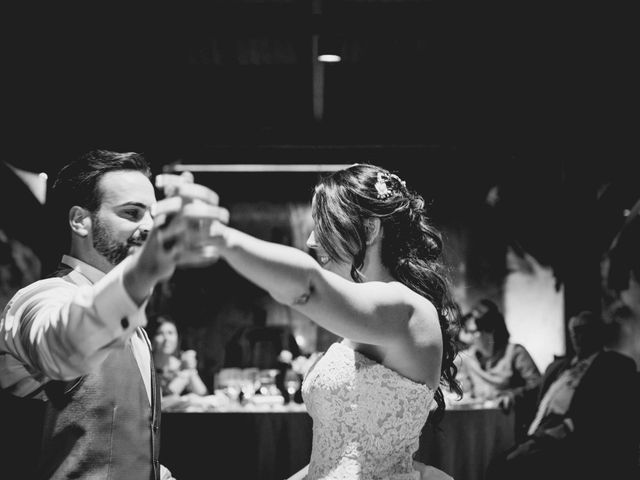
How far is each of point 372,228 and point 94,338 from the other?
1049mm

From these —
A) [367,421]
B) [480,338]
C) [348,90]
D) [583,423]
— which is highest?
[348,90]

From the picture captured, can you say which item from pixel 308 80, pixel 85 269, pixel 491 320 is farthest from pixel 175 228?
pixel 491 320

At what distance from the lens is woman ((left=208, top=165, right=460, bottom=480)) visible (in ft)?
5.25

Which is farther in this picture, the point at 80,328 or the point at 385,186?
the point at 385,186

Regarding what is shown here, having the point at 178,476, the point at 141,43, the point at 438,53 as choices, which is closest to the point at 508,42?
the point at 438,53

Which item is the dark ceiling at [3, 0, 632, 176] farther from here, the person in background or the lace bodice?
the lace bodice

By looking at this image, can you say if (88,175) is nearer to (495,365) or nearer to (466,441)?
(466,441)

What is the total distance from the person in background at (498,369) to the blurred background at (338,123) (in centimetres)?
37

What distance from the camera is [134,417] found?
196cm

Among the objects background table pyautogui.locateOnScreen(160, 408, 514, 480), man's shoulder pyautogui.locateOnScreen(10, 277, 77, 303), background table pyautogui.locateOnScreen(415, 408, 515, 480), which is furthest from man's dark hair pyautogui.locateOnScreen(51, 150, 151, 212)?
background table pyautogui.locateOnScreen(415, 408, 515, 480)

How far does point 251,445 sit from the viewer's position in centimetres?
492

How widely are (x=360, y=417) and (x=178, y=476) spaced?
319 cm

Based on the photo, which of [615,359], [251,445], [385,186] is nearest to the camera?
[385,186]

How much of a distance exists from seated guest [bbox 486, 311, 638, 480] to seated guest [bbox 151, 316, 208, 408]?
96.6 inches
